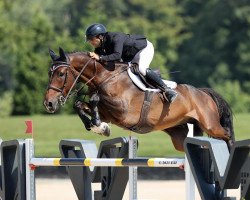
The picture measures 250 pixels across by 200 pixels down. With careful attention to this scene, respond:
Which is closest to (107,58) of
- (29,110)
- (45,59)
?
(29,110)

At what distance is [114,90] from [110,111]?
0.24 metres

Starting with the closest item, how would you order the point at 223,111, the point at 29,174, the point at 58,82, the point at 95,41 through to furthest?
the point at 29,174 < the point at 58,82 < the point at 95,41 < the point at 223,111

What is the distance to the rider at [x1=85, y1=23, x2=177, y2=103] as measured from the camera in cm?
937

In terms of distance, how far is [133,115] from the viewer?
31.6ft

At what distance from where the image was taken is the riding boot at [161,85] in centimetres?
984

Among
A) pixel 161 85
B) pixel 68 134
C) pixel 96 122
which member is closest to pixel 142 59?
pixel 161 85

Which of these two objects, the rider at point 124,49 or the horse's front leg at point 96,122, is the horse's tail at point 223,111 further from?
the horse's front leg at point 96,122

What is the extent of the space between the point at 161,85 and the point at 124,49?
54 centimetres

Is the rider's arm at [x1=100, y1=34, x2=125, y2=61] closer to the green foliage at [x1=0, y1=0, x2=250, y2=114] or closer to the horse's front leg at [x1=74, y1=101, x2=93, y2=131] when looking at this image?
the horse's front leg at [x1=74, y1=101, x2=93, y2=131]

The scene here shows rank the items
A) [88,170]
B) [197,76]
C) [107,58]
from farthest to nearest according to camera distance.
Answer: [197,76] → [107,58] → [88,170]

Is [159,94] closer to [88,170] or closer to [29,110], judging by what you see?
[88,170]

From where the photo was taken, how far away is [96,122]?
30.2 feet

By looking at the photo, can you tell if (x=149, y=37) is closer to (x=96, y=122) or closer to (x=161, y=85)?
(x=161, y=85)

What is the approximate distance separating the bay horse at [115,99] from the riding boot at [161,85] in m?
0.08
